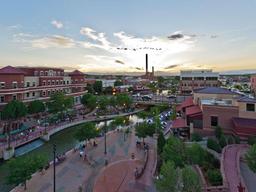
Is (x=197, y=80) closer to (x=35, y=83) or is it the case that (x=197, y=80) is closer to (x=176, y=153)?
(x=35, y=83)

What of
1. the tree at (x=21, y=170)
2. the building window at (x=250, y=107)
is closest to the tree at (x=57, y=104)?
the tree at (x=21, y=170)

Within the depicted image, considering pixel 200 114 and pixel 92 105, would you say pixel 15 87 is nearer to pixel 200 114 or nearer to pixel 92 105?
pixel 92 105

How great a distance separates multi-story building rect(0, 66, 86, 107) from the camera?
146 ft

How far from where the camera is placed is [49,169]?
24344 millimetres

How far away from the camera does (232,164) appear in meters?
19.5

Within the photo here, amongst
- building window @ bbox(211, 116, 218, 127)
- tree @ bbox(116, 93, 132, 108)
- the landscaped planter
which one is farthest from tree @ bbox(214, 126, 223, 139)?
tree @ bbox(116, 93, 132, 108)

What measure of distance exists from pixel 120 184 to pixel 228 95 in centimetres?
2390

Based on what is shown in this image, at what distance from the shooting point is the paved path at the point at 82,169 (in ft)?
67.5

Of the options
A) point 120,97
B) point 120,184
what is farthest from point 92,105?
point 120,184

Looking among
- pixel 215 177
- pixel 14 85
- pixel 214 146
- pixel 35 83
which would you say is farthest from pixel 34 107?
pixel 215 177

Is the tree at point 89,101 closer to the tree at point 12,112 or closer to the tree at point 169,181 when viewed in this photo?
the tree at point 12,112

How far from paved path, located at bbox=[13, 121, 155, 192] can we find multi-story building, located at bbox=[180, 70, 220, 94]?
65.7 m

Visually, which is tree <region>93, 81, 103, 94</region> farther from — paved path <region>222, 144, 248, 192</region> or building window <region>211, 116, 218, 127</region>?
paved path <region>222, 144, 248, 192</region>

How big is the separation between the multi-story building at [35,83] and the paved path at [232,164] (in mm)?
38616
